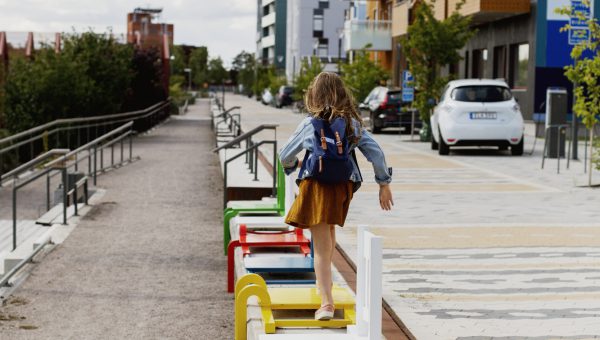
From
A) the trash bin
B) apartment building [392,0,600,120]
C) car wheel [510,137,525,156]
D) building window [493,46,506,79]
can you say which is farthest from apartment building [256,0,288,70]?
the trash bin

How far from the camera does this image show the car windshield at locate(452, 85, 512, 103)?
2272 centimetres

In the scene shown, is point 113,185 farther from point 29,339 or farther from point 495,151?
point 29,339

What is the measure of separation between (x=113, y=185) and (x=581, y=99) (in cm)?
804

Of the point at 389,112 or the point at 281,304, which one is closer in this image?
the point at 281,304

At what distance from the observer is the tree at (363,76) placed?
145ft

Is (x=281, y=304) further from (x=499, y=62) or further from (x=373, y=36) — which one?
(x=373, y=36)

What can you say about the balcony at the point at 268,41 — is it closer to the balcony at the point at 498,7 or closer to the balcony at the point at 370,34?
the balcony at the point at 370,34

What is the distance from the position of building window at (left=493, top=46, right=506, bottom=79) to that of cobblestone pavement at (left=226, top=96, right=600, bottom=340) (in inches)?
857

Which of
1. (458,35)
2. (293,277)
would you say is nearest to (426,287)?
(293,277)

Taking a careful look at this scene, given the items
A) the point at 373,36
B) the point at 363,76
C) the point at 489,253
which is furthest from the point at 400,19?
the point at 489,253

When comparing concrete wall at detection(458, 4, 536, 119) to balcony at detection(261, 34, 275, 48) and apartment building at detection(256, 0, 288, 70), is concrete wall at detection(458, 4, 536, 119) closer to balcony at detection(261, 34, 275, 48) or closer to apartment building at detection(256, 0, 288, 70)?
apartment building at detection(256, 0, 288, 70)

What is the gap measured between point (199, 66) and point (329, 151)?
163 metres

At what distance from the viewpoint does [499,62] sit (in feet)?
132

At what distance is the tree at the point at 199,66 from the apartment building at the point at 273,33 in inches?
366
